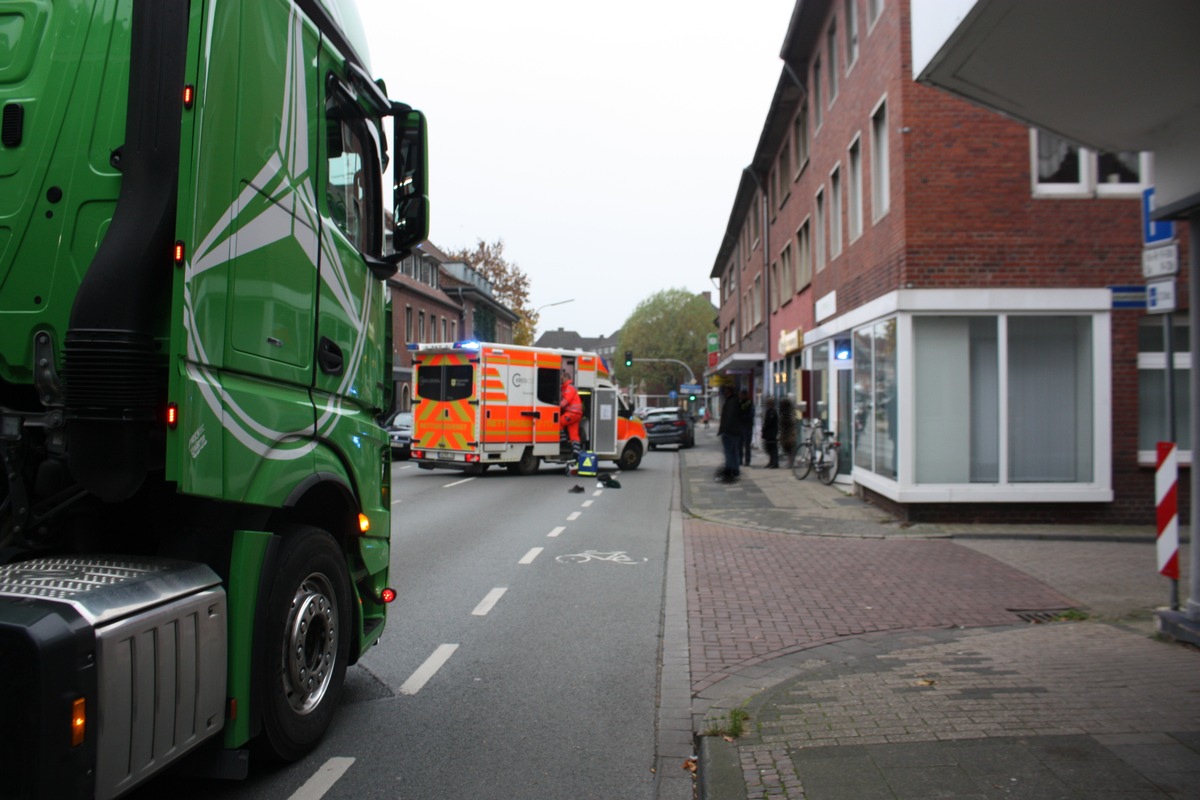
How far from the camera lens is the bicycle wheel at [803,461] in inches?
728

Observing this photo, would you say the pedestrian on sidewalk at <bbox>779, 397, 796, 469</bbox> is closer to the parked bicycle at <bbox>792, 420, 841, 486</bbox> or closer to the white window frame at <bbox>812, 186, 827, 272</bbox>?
the parked bicycle at <bbox>792, 420, 841, 486</bbox>

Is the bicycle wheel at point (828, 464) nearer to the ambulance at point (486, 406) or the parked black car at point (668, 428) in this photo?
the ambulance at point (486, 406)

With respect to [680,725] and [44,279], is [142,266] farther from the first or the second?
[680,725]

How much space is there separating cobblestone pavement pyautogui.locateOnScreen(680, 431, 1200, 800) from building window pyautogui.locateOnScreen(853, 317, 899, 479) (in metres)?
2.56

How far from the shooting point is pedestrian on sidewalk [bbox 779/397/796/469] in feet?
72.9

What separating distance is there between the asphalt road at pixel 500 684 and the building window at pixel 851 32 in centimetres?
942

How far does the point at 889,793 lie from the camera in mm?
3500

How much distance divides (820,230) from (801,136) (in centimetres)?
405

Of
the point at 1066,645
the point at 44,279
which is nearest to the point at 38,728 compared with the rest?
the point at 44,279

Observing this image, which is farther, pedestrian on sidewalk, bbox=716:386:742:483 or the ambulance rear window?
the ambulance rear window

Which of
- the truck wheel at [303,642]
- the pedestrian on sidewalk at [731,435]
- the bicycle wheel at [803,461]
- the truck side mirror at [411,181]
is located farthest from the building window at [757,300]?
the truck wheel at [303,642]

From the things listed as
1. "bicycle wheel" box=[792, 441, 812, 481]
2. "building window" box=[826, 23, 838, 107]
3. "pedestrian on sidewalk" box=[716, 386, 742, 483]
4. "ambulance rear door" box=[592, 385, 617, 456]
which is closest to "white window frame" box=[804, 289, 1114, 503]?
"pedestrian on sidewalk" box=[716, 386, 742, 483]

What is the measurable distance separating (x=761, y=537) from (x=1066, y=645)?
534 centimetres

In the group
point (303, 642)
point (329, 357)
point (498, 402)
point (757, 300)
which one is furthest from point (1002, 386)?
point (757, 300)
